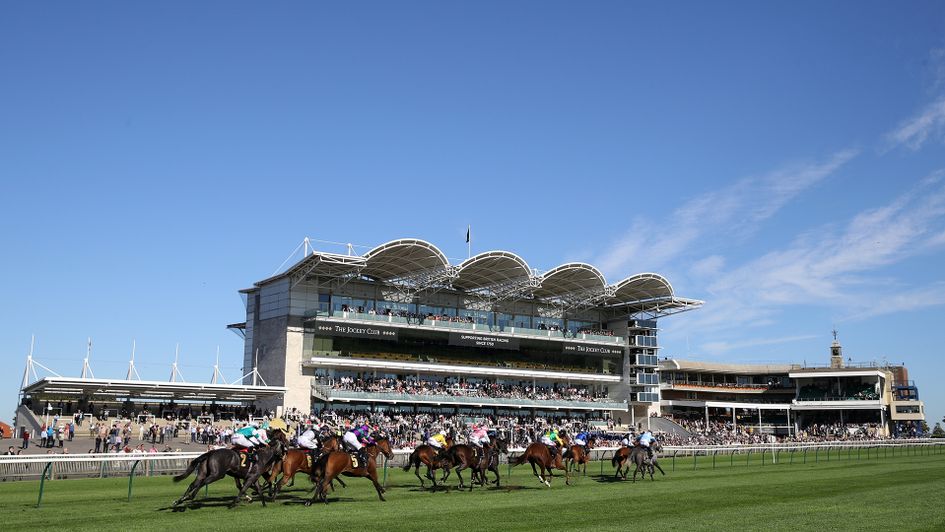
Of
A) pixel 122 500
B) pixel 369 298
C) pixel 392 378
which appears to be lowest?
pixel 122 500

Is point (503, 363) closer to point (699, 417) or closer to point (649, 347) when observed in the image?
point (649, 347)

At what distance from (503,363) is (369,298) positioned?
11.4 meters

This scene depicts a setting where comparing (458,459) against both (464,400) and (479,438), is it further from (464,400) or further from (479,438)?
(464,400)

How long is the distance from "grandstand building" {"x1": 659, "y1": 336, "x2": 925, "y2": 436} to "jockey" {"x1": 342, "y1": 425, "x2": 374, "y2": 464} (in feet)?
186

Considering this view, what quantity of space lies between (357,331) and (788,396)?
157ft

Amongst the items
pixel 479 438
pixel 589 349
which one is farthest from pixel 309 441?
pixel 589 349

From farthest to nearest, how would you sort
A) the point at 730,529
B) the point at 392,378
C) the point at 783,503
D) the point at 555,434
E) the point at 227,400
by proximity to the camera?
the point at 392,378 < the point at 227,400 < the point at 555,434 < the point at 783,503 < the point at 730,529

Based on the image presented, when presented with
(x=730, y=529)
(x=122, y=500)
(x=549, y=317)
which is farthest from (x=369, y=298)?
(x=730, y=529)

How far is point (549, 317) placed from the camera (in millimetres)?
63375

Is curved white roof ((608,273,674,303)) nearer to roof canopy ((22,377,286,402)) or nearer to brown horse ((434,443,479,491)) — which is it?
roof canopy ((22,377,286,402))

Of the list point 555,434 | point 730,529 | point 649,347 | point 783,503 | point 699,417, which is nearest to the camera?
point 730,529

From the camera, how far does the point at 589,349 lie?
6288cm

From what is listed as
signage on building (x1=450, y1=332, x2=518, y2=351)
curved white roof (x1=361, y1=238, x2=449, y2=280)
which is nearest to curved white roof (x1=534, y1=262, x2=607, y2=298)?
signage on building (x1=450, y1=332, x2=518, y2=351)

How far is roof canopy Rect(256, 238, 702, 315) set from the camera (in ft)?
162
